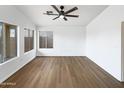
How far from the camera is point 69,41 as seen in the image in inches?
397

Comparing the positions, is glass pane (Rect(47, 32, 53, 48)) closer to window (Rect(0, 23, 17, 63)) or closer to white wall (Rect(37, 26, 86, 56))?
white wall (Rect(37, 26, 86, 56))

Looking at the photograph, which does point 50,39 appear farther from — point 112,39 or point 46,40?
point 112,39

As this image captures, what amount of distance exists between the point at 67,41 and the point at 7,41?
5.50 metres

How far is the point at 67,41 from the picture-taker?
33.1 feet

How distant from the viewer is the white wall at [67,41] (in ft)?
32.9

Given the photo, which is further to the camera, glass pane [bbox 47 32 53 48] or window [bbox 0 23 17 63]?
glass pane [bbox 47 32 53 48]

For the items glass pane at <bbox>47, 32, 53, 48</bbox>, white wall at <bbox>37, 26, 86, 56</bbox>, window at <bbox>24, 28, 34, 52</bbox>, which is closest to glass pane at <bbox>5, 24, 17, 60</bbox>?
window at <bbox>24, 28, 34, 52</bbox>

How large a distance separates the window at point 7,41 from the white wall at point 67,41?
4.33 m

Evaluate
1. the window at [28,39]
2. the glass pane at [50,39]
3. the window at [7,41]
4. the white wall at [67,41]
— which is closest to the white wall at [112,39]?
the window at [7,41]

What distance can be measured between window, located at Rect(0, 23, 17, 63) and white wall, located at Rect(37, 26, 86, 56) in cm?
433

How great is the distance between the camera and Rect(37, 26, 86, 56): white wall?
1002cm
